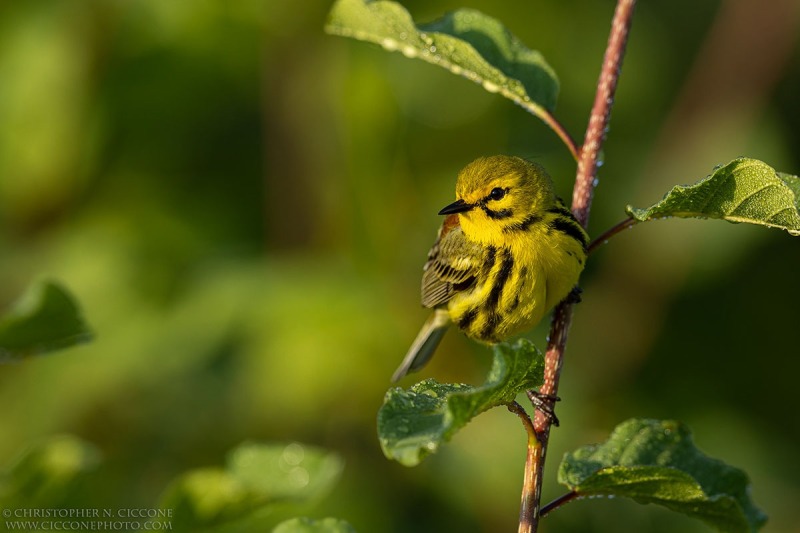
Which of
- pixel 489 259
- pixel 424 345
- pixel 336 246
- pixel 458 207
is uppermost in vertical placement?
pixel 458 207

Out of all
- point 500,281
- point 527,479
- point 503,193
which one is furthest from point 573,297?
point 527,479

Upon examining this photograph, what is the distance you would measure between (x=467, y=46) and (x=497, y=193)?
100cm

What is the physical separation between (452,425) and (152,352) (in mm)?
3000


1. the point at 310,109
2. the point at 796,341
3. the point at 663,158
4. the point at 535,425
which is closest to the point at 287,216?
the point at 310,109

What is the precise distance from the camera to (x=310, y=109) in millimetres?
4777

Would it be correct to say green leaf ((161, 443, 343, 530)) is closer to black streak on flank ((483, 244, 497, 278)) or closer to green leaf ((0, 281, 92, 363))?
green leaf ((0, 281, 92, 363))

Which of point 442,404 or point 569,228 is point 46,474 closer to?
point 442,404

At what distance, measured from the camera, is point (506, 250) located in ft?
9.50

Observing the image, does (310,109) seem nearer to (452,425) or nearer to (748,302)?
(748,302)

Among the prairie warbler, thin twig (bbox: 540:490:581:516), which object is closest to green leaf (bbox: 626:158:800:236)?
thin twig (bbox: 540:490:581:516)

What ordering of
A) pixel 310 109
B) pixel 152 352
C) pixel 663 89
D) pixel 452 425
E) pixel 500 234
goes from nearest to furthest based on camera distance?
pixel 452 425 → pixel 500 234 → pixel 152 352 → pixel 310 109 → pixel 663 89

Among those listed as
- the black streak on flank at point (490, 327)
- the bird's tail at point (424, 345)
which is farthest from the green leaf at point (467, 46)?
the bird's tail at point (424, 345)

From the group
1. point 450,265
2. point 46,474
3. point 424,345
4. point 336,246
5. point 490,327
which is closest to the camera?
point 46,474

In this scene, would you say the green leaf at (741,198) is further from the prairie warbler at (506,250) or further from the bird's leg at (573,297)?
the prairie warbler at (506,250)
